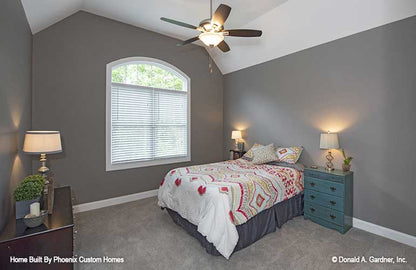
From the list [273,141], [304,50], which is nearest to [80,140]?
[273,141]

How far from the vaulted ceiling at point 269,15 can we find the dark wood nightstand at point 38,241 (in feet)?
7.91

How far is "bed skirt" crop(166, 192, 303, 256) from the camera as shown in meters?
2.32

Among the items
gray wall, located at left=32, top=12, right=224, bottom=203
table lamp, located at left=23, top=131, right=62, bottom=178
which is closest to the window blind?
gray wall, located at left=32, top=12, right=224, bottom=203

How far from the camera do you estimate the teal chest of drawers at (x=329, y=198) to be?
8.91ft

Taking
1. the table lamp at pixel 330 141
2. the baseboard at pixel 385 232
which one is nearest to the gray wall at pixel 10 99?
the table lamp at pixel 330 141

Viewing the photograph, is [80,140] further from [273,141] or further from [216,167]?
[273,141]

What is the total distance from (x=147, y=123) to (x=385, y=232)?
426cm

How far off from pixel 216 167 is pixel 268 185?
962 millimetres

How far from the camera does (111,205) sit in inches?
143

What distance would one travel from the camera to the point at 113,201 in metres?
3.67

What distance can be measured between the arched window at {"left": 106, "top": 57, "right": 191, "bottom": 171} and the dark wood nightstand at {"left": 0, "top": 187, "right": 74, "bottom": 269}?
2162 mm

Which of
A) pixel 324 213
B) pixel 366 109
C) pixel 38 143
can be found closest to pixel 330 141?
pixel 366 109

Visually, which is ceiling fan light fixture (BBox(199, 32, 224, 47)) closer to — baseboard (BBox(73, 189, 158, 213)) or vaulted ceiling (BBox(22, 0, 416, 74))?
vaulted ceiling (BBox(22, 0, 416, 74))

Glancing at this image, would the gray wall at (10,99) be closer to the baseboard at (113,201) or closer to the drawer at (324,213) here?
the baseboard at (113,201)
